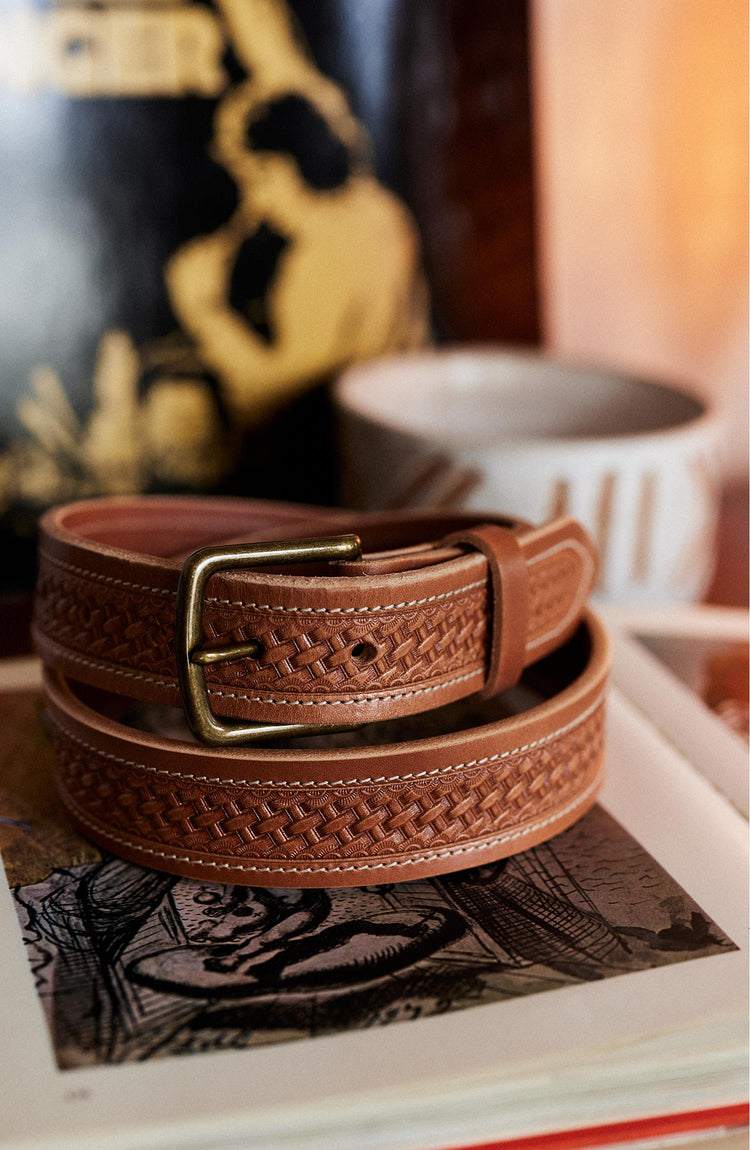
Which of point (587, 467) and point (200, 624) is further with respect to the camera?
point (587, 467)

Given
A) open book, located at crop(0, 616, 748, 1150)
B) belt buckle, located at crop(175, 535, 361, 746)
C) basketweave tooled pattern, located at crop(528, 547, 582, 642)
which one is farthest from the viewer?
basketweave tooled pattern, located at crop(528, 547, 582, 642)

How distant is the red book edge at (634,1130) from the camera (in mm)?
465

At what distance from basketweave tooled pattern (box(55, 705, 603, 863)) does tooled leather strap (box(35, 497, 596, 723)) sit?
43mm

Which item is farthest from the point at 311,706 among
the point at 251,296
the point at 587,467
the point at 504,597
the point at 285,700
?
the point at 251,296

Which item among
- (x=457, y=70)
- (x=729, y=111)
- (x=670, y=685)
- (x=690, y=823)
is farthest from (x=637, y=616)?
(x=729, y=111)

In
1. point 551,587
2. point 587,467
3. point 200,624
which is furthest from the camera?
point 587,467

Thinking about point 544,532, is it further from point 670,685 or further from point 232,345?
point 232,345

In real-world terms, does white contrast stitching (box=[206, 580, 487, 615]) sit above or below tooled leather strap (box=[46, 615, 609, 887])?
above

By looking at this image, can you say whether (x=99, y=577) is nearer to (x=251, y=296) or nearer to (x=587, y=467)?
(x=587, y=467)

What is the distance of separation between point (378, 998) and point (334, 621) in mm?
195

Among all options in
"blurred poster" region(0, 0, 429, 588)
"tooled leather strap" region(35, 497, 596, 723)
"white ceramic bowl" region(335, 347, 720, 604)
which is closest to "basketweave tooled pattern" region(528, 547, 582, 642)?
"tooled leather strap" region(35, 497, 596, 723)

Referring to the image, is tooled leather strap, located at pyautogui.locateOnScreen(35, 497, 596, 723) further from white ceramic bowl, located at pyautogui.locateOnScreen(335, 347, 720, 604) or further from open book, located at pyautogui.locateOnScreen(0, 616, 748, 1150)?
white ceramic bowl, located at pyautogui.locateOnScreen(335, 347, 720, 604)

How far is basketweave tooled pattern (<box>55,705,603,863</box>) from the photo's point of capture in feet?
1.92

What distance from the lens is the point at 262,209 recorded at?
110 cm
